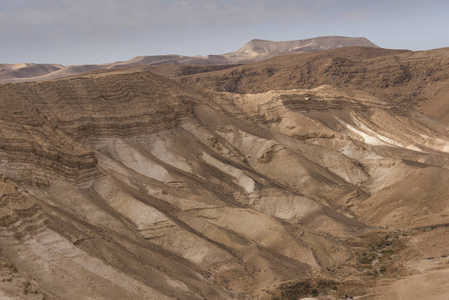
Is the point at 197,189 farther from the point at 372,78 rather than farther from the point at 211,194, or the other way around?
the point at 372,78

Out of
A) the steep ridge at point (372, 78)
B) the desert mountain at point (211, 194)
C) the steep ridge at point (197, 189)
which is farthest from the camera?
the steep ridge at point (372, 78)

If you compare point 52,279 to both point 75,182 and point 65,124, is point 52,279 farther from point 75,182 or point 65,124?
point 65,124

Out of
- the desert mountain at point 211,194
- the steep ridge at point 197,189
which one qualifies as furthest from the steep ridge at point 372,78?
the steep ridge at point 197,189

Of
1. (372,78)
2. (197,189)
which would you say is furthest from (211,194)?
(372,78)

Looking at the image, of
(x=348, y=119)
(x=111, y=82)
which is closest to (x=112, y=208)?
(x=111, y=82)

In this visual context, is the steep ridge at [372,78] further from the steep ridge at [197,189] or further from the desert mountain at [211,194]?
the steep ridge at [197,189]

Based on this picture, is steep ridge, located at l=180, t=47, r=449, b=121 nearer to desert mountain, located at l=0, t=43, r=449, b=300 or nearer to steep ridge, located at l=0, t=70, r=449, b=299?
desert mountain, located at l=0, t=43, r=449, b=300
